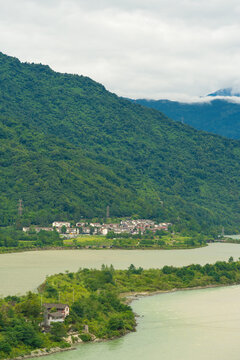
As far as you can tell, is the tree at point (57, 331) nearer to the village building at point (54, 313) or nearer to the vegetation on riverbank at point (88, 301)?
the vegetation on riverbank at point (88, 301)

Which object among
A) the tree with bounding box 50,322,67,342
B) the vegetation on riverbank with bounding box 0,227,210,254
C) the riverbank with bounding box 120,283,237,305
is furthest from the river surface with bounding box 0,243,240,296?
the tree with bounding box 50,322,67,342

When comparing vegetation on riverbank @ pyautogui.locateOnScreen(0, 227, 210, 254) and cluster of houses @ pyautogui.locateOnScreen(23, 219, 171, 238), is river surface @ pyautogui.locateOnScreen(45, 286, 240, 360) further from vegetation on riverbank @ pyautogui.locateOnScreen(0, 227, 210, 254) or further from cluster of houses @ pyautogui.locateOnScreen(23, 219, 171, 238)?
cluster of houses @ pyautogui.locateOnScreen(23, 219, 171, 238)

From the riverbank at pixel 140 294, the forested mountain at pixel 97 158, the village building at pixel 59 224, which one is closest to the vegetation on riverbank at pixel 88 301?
the riverbank at pixel 140 294

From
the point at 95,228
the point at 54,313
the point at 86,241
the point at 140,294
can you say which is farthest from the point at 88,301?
the point at 95,228

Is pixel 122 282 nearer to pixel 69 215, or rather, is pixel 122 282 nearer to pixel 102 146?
pixel 69 215

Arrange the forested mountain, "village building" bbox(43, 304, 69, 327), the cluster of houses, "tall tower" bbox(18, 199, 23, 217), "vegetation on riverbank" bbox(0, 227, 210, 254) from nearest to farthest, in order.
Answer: "village building" bbox(43, 304, 69, 327)
"vegetation on riverbank" bbox(0, 227, 210, 254)
the cluster of houses
"tall tower" bbox(18, 199, 23, 217)
the forested mountain

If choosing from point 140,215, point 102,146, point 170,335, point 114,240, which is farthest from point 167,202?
point 170,335

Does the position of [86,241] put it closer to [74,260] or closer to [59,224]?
[59,224]
